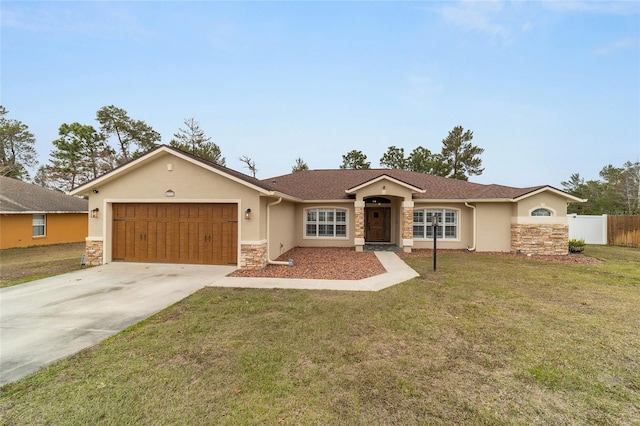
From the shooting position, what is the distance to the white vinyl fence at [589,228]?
16.0 metres

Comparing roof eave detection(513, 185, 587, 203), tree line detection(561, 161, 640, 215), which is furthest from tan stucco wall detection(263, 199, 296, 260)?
tree line detection(561, 161, 640, 215)

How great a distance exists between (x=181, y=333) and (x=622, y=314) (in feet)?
26.5

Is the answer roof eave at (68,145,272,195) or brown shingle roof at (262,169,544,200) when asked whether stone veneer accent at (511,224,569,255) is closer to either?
brown shingle roof at (262,169,544,200)

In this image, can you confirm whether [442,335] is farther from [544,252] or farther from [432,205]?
[544,252]

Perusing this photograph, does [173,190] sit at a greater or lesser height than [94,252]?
greater

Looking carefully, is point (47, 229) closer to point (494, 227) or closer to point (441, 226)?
point (441, 226)

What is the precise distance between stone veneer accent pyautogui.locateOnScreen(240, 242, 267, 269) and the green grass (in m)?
3.03

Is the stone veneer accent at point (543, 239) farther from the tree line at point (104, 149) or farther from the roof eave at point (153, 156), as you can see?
the tree line at point (104, 149)

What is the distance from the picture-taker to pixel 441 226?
44.9ft

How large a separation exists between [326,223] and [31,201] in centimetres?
1771

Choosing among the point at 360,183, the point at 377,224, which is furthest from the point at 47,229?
the point at 377,224

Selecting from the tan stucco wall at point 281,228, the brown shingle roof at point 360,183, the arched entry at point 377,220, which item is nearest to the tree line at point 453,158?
the brown shingle roof at point 360,183

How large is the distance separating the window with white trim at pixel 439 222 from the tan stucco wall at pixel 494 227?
1148 millimetres

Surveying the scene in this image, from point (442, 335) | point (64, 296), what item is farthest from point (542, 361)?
point (64, 296)
